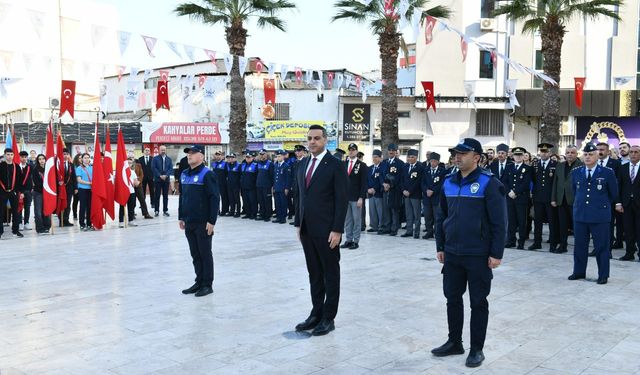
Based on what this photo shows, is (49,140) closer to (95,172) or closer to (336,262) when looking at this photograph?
(95,172)

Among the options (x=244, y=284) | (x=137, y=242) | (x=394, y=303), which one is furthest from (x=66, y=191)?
(x=394, y=303)

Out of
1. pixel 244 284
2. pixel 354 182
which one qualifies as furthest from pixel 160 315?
pixel 354 182

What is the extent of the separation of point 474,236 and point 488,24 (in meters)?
28.4

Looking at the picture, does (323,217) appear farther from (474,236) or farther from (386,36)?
(386,36)

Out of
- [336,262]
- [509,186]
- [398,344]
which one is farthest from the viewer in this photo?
[509,186]

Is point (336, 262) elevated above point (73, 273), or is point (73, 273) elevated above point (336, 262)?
point (336, 262)

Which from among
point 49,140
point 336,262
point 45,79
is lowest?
point 336,262

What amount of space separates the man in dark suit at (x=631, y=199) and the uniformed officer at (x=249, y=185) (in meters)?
9.54

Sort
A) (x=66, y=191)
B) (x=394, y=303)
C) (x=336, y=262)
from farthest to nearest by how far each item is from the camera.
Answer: (x=66, y=191), (x=394, y=303), (x=336, y=262)

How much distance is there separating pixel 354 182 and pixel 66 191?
7.58 metres

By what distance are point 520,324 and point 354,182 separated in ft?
19.8

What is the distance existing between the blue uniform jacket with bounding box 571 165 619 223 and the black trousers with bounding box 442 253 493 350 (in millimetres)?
4069

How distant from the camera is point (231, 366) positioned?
498 cm

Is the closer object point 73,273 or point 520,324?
point 520,324
